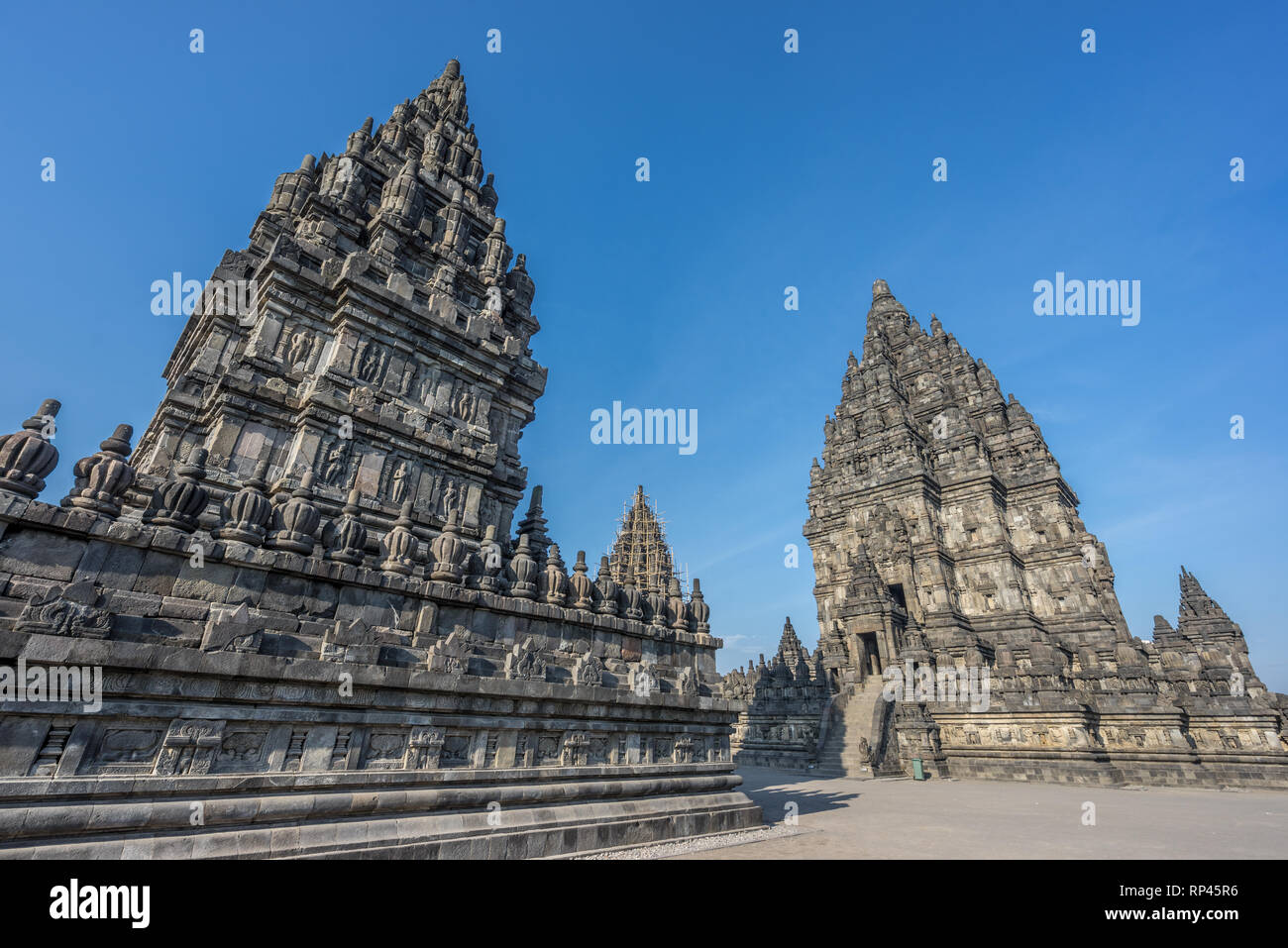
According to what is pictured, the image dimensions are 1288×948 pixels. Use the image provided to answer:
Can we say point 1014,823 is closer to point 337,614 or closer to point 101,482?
point 337,614

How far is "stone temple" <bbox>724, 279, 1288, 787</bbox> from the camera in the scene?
2338 cm

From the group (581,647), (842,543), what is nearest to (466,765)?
(581,647)

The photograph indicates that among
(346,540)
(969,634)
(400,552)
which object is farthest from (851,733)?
(346,540)

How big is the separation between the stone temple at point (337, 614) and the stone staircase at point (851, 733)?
56.3 feet

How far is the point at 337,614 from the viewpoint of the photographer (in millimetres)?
7500

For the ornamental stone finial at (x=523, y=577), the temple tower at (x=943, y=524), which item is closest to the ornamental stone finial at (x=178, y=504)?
the ornamental stone finial at (x=523, y=577)

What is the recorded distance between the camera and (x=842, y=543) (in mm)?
45344

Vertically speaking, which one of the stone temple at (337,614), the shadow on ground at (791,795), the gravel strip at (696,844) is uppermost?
the stone temple at (337,614)

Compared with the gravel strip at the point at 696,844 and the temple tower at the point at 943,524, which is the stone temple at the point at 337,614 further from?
the temple tower at the point at 943,524

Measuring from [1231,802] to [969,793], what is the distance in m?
6.85

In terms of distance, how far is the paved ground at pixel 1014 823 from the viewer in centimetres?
883

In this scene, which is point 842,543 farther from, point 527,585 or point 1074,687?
point 527,585

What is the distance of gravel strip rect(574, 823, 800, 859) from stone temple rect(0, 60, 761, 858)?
275mm

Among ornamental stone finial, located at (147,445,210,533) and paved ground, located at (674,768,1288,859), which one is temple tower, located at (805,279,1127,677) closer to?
paved ground, located at (674,768,1288,859)
